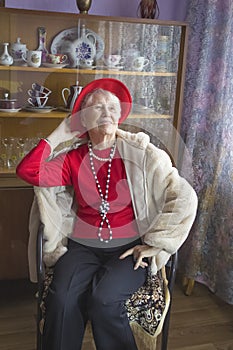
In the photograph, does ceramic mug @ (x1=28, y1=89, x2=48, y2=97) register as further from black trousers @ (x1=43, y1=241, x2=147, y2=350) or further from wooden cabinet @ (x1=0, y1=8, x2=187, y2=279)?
black trousers @ (x1=43, y1=241, x2=147, y2=350)

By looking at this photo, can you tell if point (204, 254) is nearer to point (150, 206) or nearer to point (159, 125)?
point (159, 125)

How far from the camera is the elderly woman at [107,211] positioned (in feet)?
5.10

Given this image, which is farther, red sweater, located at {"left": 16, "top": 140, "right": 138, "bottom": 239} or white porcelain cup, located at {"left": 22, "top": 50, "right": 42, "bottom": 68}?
white porcelain cup, located at {"left": 22, "top": 50, "right": 42, "bottom": 68}

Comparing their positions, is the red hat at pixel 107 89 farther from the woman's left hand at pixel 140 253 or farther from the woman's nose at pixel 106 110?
the woman's left hand at pixel 140 253

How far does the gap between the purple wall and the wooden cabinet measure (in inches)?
9.8

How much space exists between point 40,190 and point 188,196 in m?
0.52

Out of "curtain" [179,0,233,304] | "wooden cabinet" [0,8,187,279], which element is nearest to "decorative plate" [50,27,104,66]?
"wooden cabinet" [0,8,187,279]

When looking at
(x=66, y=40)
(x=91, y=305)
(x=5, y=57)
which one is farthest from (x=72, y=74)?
(x=91, y=305)

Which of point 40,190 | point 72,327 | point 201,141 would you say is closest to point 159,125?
point 201,141

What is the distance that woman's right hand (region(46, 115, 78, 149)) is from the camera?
1.71 m

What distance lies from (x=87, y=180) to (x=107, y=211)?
0.14 metres

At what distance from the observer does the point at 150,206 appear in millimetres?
1672

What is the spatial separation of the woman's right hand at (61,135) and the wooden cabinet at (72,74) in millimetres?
452

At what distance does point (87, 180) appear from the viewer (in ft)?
5.59
